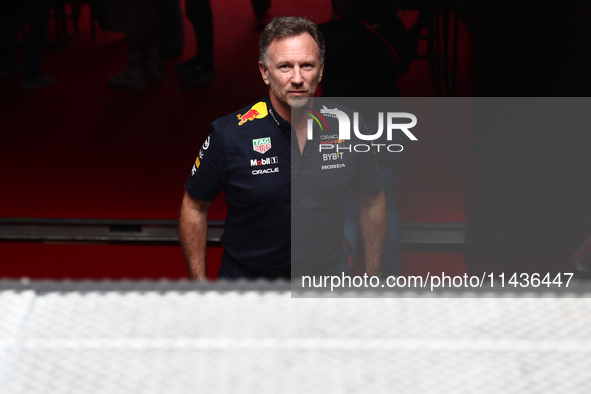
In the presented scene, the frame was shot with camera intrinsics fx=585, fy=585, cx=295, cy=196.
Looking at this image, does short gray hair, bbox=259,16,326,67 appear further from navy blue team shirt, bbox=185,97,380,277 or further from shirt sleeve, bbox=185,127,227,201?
shirt sleeve, bbox=185,127,227,201

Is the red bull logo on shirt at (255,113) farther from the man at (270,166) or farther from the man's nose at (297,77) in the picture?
the man's nose at (297,77)

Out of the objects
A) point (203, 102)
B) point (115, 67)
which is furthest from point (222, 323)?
point (115, 67)

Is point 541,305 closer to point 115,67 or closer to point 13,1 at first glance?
point 13,1

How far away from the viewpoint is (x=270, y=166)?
175 centimetres

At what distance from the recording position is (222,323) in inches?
21.9

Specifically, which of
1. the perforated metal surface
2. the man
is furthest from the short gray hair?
the perforated metal surface

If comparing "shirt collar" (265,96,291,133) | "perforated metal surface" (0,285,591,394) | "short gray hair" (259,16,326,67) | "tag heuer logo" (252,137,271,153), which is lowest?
"tag heuer logo" (252,137,271,153)

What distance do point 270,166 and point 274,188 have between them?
0.22 feet

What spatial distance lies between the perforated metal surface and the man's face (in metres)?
1.18

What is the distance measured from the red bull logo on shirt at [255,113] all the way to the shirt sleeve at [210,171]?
0.30ft

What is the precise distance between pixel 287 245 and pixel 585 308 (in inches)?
50.9

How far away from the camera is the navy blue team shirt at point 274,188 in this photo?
1.75 m

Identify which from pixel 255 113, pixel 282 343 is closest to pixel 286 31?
pixel 255 113

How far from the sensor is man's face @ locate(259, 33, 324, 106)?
170cm
